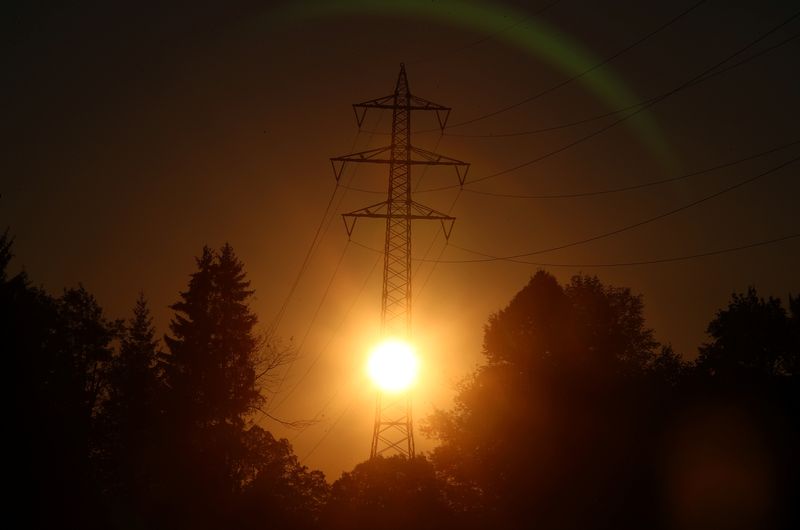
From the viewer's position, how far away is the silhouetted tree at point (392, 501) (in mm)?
45250

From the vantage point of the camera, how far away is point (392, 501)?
4591 cm

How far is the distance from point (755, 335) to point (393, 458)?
47501 mm

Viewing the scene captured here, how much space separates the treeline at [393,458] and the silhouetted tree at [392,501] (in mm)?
97

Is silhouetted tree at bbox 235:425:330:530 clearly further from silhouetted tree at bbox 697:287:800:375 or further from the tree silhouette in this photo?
silhouetted tree at bbox 697:287:800:375

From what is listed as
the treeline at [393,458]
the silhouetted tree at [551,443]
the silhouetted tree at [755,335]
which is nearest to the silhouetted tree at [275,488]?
the treeline at [393,458]

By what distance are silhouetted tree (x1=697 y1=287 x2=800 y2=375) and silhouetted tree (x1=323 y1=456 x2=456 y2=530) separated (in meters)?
40.0

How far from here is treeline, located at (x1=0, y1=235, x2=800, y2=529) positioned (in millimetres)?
39250

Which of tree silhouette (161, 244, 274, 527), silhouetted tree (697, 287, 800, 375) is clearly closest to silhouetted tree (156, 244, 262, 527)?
tree silhouette (161, 244, 274, 527)

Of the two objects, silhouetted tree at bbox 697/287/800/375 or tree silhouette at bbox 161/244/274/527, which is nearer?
tree silhouette at bbox 161/244/274/527

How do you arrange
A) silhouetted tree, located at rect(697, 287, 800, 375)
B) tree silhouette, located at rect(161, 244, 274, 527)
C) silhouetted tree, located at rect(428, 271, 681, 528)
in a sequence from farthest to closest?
silhouetted tree, located at rect(697, 287, 800, 375) → tree silhouette, located at rect(161, 244, 274, 527) → silhouetted tree, located at rect(428, 271, 681, 528)

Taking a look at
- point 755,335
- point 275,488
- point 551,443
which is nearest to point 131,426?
point 275,488

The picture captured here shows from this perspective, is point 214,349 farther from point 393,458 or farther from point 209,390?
point 393,458

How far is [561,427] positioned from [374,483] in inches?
411

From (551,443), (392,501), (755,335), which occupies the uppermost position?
(755,335)
